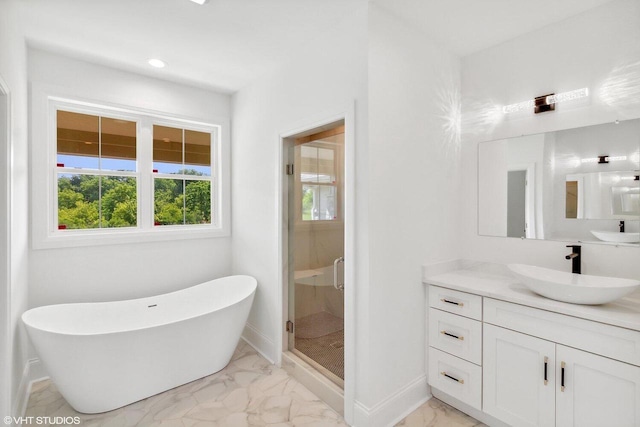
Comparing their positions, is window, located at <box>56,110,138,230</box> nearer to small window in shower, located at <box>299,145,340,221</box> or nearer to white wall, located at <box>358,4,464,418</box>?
small window in shower, located at <box>299,145,340,221</box>

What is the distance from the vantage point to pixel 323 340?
2.63m

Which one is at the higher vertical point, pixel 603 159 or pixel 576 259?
pixel 603 159

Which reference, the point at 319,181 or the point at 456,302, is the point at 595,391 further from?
the point at 319,181

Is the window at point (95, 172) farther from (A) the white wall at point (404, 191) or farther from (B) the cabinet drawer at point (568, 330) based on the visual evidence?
(B) the cabinet drawer at point (568, 330)

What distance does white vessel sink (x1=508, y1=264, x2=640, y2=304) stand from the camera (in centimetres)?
153

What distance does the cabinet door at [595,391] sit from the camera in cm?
146

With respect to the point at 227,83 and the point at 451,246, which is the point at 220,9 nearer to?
the point at 227,83

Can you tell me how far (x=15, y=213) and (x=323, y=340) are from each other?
2.31 meters

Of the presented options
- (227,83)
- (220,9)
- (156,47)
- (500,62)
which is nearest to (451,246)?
(500,62)

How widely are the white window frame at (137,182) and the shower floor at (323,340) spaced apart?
1.43 m

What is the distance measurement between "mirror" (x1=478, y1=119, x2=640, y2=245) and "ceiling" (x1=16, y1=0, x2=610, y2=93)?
2.61 feet

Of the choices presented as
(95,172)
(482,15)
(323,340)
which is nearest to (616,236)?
(482,15)

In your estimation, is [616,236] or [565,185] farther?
[565,185]

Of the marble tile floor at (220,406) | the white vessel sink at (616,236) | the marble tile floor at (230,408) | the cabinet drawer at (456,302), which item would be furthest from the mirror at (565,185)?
the marble tile floor at (220,406)
